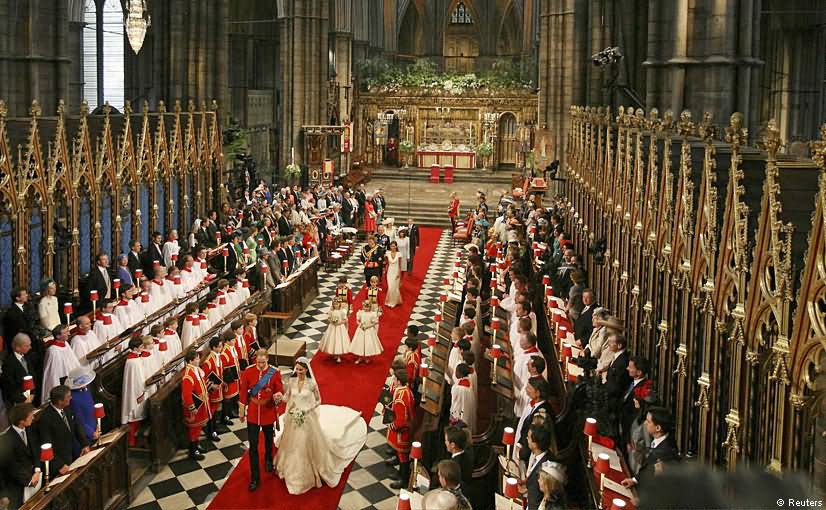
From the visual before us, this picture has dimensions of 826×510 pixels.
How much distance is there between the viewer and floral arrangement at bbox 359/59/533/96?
4212 cm

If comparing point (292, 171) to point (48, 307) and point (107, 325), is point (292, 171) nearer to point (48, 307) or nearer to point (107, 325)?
point (48, 307)

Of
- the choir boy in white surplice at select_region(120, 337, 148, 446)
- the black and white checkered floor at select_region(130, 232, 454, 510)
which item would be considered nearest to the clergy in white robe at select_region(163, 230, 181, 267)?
the black and white checkered floor at select_region(130, 232, 454, 510)

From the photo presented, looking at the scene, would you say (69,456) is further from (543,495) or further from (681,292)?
(681,292)

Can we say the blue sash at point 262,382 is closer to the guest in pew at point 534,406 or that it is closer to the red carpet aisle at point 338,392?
the red carpet aisle at point 338,392

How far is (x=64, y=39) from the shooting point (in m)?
21.1

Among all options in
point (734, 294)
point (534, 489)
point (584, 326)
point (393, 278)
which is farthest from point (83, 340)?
point (393, 278)

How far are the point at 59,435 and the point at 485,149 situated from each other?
34.6 m

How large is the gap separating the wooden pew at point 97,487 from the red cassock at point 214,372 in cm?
173

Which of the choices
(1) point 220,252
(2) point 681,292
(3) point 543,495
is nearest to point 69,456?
(3) point 543,495

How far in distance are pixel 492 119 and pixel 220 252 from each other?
2654cm

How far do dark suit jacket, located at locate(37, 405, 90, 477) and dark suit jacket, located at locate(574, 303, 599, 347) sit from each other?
600 cm

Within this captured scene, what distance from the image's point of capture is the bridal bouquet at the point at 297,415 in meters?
9.48

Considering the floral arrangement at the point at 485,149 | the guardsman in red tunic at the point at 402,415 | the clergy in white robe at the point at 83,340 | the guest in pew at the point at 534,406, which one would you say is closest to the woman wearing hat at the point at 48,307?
the clergy in white robe at the point at 83,340

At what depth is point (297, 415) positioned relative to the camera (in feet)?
31.1
